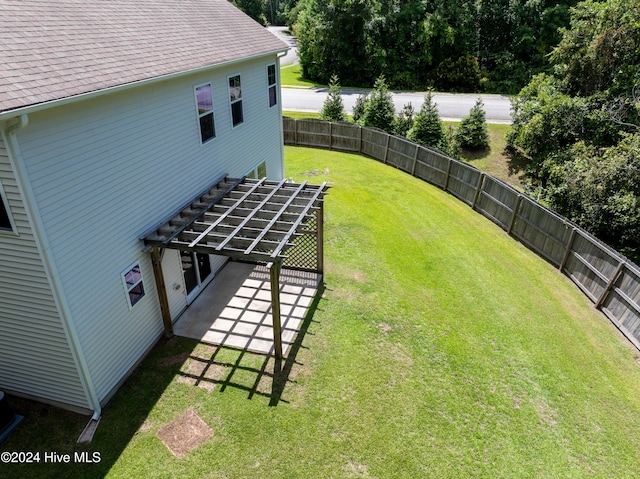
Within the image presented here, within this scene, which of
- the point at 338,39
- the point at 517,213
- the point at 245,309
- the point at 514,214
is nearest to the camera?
the point at 245,309

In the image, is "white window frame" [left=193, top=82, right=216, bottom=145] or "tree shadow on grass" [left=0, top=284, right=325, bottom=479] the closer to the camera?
"tree shadow on grass" [left=0, top=284, right=325, bottom=479]

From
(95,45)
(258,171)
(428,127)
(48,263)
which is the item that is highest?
(95,45)

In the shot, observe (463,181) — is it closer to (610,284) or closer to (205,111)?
(610,284)

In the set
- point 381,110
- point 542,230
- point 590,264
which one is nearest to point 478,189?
point 542,230

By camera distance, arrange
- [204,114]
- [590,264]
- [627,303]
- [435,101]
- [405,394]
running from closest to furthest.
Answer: [405,394] < [627,303] < [204,114] < [590,264] < [435,101]

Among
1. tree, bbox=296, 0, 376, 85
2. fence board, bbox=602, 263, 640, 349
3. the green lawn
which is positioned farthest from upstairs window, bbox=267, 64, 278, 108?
tree, bbox=296, 0, 376, 85

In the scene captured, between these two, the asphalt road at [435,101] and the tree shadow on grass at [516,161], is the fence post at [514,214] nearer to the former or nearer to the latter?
the tree shadow on grass at [516,161]

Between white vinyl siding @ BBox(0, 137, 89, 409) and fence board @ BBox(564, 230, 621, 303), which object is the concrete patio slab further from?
fence board @ BBox(564, 230, 621, 303)
